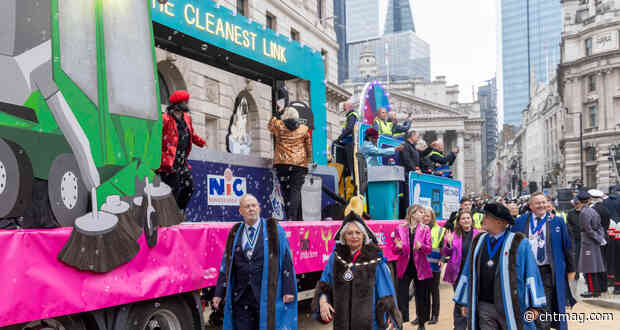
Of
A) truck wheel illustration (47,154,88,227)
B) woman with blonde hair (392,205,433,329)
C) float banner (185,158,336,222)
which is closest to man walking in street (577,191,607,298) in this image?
woman with blonde hair (392,205,433,329)

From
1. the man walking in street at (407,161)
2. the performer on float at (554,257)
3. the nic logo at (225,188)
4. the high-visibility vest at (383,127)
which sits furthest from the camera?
the high-visibility vest at (383,127)

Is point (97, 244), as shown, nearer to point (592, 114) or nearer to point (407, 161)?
point (407, 161)

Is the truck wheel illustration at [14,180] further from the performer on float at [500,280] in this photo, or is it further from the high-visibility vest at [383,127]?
the high-visibility vest at [383,127]

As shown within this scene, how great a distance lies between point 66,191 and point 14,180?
16.6 inches

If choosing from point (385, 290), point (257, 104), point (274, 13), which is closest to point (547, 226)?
point (385, 290)

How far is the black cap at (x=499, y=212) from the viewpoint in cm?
498

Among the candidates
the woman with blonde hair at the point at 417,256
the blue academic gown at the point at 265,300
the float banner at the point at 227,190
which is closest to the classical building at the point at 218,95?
the float banner at the point at 227,190

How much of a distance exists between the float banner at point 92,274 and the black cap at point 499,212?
8.31 feet

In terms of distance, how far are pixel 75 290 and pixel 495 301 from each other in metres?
3.37

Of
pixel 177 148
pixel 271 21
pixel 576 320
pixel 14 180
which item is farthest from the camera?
pixel 271 21

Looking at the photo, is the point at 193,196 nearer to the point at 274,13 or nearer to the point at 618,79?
the point at 274,13

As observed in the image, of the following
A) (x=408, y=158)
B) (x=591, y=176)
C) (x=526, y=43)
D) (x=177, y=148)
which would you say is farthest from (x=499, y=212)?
(x=526, y=43)

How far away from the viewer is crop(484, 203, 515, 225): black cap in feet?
16.3

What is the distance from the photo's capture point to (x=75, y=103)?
13.8ft
